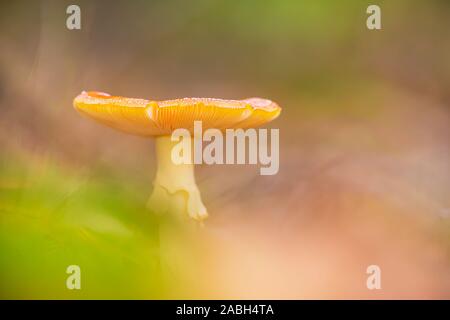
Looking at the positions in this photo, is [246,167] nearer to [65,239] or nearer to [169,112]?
[169,112]

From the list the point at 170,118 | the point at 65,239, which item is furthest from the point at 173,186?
the point at 65,239

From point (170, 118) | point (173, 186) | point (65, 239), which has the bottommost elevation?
point (65, 239)

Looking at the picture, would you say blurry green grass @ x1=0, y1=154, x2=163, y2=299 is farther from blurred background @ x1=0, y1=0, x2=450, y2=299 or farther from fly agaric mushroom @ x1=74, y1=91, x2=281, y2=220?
fly agaric mushroom @ x1=74, y1=91, x2=281, y2=220

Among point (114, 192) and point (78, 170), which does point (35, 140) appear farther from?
point (114, 192)

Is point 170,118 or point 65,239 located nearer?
point 170,118

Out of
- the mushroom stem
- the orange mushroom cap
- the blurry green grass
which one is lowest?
the blurry green grass

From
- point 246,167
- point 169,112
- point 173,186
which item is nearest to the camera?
point 169,112

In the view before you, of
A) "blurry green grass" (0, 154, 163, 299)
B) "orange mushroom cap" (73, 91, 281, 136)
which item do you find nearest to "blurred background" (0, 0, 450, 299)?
"blurry green grass" (0, 154, 163, 299)

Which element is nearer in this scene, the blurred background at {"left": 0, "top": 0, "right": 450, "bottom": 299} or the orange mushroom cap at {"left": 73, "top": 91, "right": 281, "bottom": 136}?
the orange mushroom cap at {"left": 73, "top": 91, "right": 281, "bottom": 136}

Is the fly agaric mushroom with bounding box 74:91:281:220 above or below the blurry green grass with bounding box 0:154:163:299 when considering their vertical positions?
above
